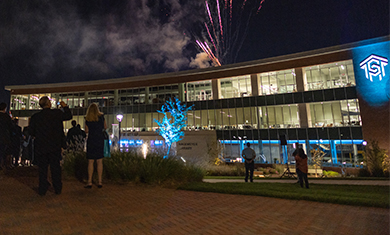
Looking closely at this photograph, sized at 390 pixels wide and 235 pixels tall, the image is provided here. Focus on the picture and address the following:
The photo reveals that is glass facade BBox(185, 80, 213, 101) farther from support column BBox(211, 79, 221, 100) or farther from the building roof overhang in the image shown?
the building roof overhang

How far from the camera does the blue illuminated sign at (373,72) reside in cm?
2136

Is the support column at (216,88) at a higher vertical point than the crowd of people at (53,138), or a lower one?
higher

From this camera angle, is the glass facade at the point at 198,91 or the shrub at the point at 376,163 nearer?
the shrub at the point at 376,163

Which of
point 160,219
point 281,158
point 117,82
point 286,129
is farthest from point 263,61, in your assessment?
point 160,219

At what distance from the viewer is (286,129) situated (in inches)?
1016

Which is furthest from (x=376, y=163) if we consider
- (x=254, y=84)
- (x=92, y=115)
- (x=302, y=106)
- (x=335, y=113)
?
(x=92, y=115)

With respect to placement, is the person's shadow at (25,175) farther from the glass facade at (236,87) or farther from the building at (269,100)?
the glass facade at (236,87)

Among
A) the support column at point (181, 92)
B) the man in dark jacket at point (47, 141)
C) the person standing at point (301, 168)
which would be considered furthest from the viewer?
the support column at point (181, 92)

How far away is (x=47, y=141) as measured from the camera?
14.9 feet

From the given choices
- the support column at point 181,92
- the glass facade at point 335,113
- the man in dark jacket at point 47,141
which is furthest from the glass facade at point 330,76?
the man in dark jacket at point 47,141

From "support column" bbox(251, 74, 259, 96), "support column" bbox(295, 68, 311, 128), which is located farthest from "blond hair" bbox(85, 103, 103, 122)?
"support column" bbox(251, 74, 259, 96)

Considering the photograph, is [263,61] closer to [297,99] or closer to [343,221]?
[297,99]

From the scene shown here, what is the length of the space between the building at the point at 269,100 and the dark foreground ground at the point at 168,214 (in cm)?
1138

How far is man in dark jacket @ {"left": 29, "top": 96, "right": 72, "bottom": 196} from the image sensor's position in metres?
4.49
